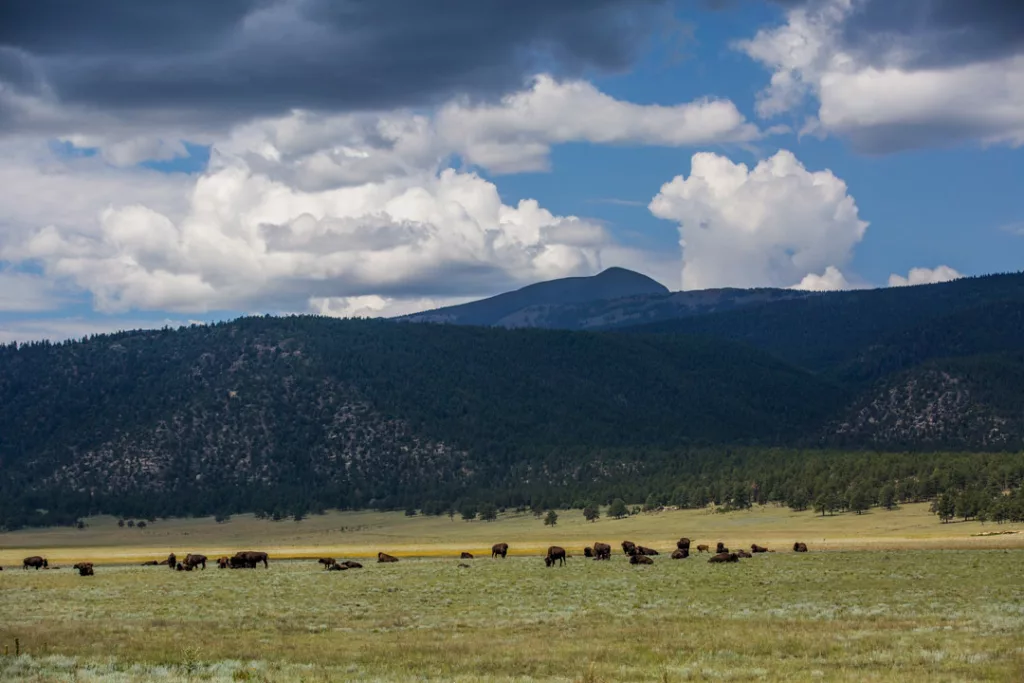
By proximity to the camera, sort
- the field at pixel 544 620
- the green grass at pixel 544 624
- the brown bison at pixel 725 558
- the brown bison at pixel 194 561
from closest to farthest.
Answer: the green grass at pixel 544 624
the field at pixel 544 620
the brown bison at pixel 725 558
the brown bison at pixel 194 561

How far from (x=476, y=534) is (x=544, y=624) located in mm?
89971

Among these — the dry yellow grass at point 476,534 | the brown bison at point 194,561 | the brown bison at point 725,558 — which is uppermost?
the brown bison at point 194,561

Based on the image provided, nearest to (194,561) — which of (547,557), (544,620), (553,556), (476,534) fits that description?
(547,557)

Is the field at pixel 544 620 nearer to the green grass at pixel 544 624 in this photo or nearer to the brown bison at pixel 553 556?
the green grass at pixel 544 624

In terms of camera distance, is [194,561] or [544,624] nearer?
[544,624]

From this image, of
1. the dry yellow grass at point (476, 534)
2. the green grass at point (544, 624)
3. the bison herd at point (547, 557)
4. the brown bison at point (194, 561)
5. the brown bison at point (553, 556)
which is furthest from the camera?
the dry yellow grass at point (476, 534)

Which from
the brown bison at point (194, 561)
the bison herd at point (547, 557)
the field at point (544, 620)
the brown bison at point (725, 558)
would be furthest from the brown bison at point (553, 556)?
the brown bison at point (194, 561)

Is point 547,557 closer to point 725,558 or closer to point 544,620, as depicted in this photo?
point 725,558

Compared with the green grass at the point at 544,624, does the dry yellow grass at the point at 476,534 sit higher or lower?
lower

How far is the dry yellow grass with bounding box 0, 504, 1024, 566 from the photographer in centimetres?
8819

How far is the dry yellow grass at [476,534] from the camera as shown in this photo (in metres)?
88.2

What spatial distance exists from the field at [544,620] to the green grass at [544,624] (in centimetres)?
10

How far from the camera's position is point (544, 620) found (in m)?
36.8

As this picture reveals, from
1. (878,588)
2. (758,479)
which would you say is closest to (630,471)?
(758,479)
